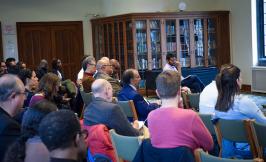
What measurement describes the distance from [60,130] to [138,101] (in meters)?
3.19

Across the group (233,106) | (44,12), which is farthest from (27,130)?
(44,12)

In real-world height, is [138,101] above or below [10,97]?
below

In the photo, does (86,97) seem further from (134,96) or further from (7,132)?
(7,132)

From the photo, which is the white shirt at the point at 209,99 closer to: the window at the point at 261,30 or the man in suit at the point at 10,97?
the man in suit at the point at 10,97

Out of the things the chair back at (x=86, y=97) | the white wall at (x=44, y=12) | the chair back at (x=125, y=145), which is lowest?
the chair back at (x=125, y=145)

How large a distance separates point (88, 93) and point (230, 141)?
2710 millimetres

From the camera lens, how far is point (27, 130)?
2307 mm

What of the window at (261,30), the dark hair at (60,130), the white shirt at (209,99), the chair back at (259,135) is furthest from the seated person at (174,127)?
the window at (261,30)

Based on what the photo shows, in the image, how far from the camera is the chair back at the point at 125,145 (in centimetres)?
300

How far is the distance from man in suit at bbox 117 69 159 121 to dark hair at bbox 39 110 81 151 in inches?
121

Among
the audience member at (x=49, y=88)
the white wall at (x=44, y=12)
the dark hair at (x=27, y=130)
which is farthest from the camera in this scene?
the white wall at (x=44, y=12)

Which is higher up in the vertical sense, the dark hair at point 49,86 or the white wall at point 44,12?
the white wall at point 44,12

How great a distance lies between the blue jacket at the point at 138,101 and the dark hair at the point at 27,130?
100 inches

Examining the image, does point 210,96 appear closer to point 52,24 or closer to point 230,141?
point 230,141
